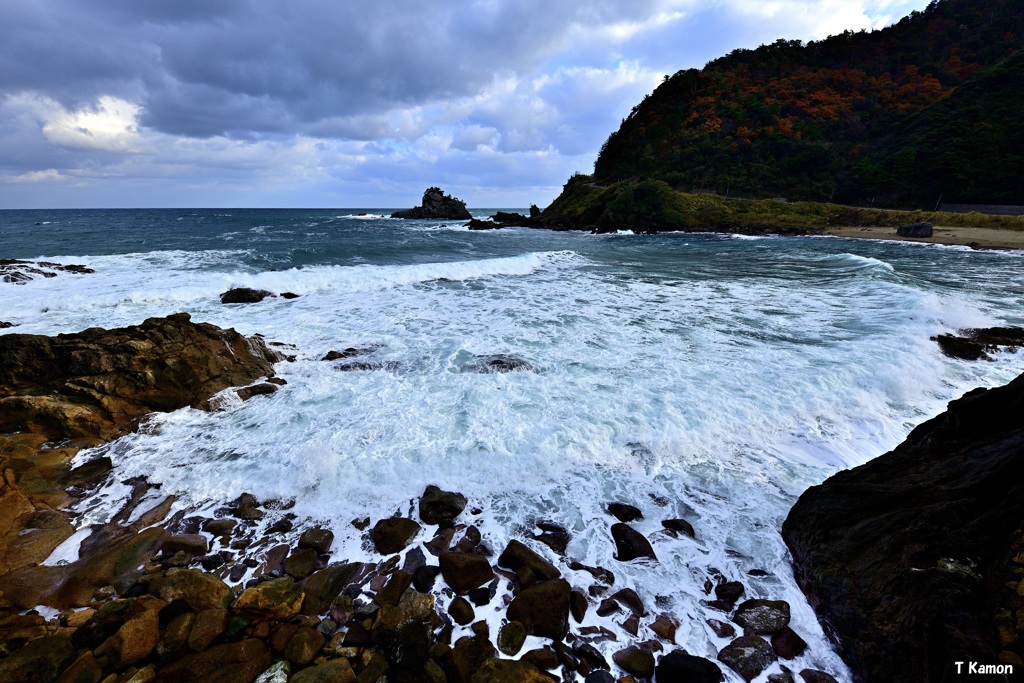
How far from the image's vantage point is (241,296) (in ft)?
48.5

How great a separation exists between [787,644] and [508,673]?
2143 mm

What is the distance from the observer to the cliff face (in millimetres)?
2434

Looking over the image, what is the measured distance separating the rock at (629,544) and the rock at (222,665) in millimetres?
2994

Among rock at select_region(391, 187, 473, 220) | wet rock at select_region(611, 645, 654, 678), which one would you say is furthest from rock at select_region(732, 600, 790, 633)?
rock at select_region(391, 187, 473, 220)

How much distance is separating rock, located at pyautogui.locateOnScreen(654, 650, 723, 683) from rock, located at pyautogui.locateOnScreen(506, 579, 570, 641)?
718mm

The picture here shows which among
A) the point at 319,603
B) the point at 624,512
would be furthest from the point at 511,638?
the point at 624,512

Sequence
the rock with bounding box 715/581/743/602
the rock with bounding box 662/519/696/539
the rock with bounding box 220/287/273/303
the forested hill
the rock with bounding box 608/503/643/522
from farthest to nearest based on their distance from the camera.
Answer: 1. the forested hill
2. the rock with bounding box 220/287/273/303
3. the rock with bounding box 608/503/643/522
4. the rock with bounding box 662/519/696/539
5. the rock with bounding box 715/581/743/602

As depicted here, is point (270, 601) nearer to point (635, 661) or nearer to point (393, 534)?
point (393, 534)

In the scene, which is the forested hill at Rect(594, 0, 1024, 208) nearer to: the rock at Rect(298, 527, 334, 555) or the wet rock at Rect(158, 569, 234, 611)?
the rock at Rect(298, 527, 334, 555)

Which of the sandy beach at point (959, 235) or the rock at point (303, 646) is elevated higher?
the sandy beach at point (959, 235)

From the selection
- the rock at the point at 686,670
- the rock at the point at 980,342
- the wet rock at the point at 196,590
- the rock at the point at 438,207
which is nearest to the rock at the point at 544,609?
the rock at the point at 686,670

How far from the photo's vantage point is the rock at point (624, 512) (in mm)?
4387

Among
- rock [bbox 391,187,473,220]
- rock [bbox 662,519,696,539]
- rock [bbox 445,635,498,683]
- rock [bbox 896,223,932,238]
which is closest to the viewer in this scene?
rock [bbox 445,635,498,683]

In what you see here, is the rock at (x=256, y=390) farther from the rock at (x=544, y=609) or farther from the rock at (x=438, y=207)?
the rock at (x=438, y=207)
